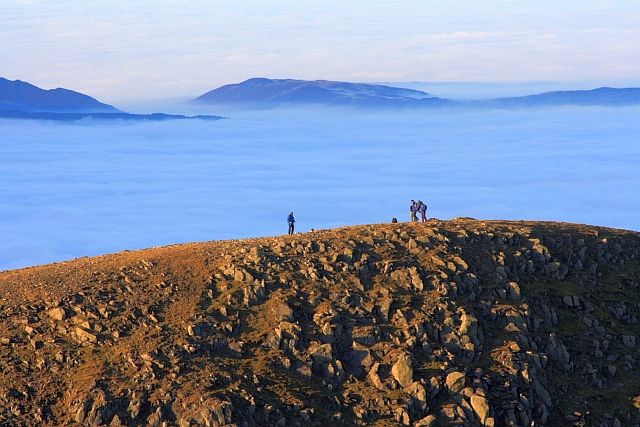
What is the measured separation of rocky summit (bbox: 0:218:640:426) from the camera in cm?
4638

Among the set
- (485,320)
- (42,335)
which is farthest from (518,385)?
(42,335)

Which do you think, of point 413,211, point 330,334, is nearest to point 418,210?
point 413,211

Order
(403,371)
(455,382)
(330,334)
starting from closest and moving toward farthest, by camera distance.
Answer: (403,371)
(455,382)
(330,334)

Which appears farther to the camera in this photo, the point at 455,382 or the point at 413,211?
the point at 413,211

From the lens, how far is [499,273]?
56406 mm

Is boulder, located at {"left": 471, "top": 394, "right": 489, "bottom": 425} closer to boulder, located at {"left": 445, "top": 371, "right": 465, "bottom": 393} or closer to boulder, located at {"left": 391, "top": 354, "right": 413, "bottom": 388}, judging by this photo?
boulder, located at {"left": 445, "top": 371, "right": 465, "bottom": 393}

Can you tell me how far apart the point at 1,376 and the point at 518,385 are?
25206 mm

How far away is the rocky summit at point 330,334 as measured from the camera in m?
46.4

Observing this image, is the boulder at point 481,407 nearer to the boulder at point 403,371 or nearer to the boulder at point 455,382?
the boulder at point 455,382

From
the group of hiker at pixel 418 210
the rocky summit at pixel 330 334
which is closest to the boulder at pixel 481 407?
the rocky summit at pixel 330 334

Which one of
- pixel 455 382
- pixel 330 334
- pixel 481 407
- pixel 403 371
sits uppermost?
pixel 330 334

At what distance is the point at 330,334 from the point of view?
50.2 metres

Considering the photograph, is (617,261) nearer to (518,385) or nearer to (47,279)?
(518,385)

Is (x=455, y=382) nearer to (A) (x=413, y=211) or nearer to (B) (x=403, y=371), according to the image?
(B) (x=403, y=371)
